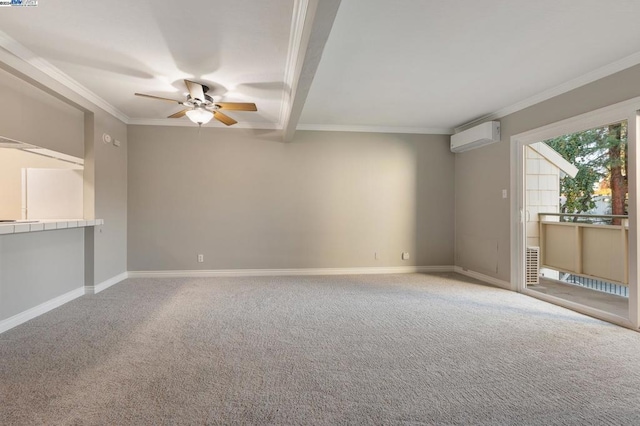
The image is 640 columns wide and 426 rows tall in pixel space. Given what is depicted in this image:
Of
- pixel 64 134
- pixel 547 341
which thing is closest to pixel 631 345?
pixel 547 341

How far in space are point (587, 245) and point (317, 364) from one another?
16.0 ft

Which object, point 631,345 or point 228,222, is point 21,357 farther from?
point 631,345

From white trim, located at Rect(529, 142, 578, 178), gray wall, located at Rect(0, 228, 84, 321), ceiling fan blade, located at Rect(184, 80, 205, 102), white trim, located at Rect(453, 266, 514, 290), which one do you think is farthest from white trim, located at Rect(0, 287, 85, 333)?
white trim, located at Rect(529, 142, 578, 178)

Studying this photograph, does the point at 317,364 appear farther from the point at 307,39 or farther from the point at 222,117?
the point at 222,117

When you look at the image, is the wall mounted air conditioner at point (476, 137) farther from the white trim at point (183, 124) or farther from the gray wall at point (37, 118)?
the gray wall at point (37, 118)

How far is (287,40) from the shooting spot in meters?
2.66

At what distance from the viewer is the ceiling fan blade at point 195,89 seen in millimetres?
3186

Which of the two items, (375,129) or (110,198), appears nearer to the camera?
(110,198)

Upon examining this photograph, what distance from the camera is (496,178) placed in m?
4.67

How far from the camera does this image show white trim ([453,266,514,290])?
4484mm

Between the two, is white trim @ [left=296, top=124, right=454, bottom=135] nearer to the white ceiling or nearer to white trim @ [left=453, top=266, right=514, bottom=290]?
the white ceiling

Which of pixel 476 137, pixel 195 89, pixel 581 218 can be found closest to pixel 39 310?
pixel 195 89

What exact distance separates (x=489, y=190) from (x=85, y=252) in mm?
5734

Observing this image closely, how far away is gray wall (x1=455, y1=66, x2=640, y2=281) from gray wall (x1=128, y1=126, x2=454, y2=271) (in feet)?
1.01
